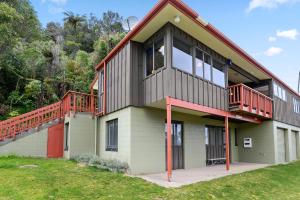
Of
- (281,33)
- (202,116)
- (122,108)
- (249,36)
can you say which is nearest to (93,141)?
(122,108)

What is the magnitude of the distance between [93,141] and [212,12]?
11639mm

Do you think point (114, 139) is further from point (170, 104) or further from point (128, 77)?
point (170, 104)

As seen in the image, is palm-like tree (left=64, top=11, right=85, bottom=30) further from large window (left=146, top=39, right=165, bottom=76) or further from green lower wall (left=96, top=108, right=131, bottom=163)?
large window (left=146, top=39, right=165, bottom=76)

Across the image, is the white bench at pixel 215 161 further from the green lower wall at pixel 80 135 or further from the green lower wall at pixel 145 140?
the green lower wall at pixel 80 135

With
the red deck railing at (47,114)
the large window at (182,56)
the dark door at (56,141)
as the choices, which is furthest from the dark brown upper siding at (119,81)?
the dark door at (56,141)

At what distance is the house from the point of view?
9250 millimetres

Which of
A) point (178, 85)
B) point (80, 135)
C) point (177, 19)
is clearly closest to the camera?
→ point (177, 19)

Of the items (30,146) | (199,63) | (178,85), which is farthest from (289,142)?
(30,146)

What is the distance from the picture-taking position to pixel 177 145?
37.7ft

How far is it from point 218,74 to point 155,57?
360 centimetres

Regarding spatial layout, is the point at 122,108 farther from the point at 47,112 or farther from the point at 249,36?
the point at 249,36

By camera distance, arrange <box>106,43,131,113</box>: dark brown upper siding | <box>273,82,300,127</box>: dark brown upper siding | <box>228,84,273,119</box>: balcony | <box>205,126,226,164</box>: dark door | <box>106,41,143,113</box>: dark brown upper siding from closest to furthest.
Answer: <box>106,41,143,113</box>: dark brown upper siding → <box>106,43,131,113</box>: dark brown upper siding → <box>228,84,273,119</box>: balcony → <box>205,126,226,164</box>: dark door → <box>273,82,300,127</box>: dark brown upper siding

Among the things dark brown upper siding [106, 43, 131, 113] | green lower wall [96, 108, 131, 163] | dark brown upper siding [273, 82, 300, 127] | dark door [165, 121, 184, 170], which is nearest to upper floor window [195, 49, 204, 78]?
dark door [165, 121, 184, 170]

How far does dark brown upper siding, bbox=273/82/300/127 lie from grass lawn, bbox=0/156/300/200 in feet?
24.3
